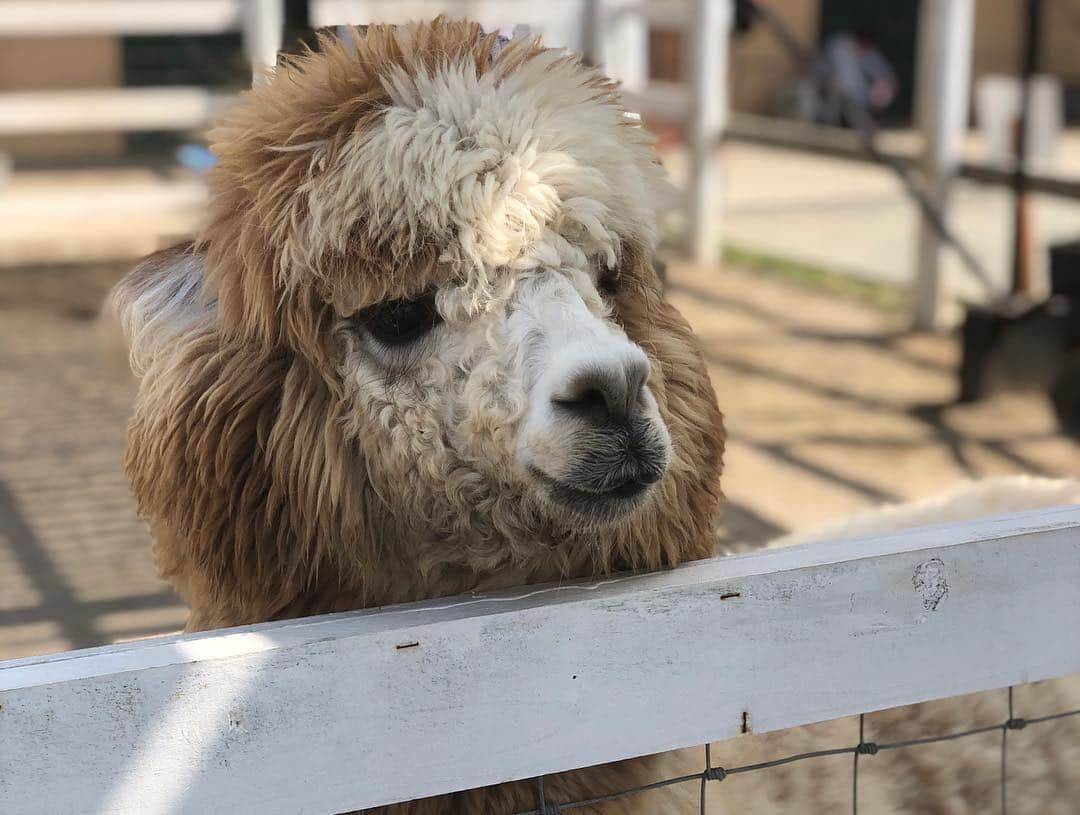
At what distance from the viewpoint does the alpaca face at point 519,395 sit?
1.40m

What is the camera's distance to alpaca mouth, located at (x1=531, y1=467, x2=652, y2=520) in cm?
145

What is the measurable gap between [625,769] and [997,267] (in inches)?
326

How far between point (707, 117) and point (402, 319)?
26.8 feet

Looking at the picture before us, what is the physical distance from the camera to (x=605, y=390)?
138cm

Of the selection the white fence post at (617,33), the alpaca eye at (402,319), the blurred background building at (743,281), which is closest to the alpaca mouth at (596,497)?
the alpaca eye at (402,319)

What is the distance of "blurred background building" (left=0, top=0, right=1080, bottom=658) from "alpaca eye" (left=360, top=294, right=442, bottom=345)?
467 millimetres

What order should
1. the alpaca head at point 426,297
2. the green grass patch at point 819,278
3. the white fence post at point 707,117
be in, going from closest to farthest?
the alpaca head at point 426,297 < the green grass patch at point 819,278 < the white fence post at point 707,117

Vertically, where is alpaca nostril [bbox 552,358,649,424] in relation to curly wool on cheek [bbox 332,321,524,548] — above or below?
above

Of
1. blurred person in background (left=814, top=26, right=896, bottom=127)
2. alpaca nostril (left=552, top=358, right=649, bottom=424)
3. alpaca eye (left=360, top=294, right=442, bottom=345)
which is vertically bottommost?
blurred person in background (left=814, top=26, right=896, bottom=127)

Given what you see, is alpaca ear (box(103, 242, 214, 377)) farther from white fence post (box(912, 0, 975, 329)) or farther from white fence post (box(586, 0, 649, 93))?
white fence post (box(586, 0, 649, 93))

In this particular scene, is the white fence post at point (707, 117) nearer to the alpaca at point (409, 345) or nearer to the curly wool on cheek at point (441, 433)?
the alpaca at point (409, 345)

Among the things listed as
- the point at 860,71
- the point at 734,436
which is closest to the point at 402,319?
the point at 734,436

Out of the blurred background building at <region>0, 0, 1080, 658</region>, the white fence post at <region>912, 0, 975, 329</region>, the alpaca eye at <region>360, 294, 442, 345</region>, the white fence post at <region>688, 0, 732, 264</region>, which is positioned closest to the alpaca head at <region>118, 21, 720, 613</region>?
the alpaca eye at <region>360, 294, 442, 345</region>

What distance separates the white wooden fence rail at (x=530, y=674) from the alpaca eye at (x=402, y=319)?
1.17 feet
